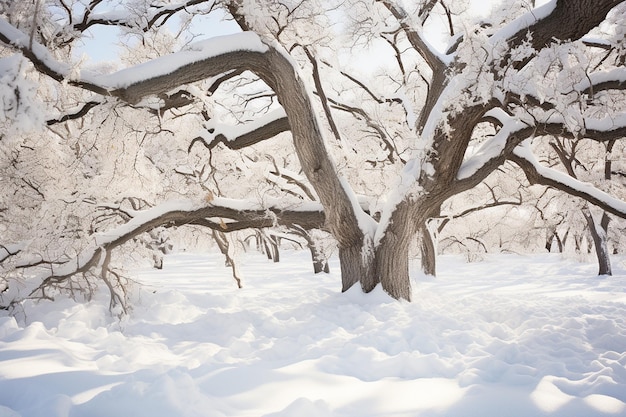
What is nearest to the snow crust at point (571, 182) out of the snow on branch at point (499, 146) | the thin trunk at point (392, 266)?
the snow on branch at point (499, 146)

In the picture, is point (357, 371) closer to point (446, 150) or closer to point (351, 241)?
point (351, 241)

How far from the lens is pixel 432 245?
13039 millimetres

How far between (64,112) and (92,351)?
3.53m

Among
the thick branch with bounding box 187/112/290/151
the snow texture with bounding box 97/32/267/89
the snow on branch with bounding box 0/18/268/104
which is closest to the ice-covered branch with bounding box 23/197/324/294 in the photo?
the thick branch with bounding box 187/112/290/151

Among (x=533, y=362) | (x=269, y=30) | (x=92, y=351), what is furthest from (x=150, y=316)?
(x=533, y=362)

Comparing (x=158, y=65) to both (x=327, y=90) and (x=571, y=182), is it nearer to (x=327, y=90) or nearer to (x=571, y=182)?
(x=327, y=90)

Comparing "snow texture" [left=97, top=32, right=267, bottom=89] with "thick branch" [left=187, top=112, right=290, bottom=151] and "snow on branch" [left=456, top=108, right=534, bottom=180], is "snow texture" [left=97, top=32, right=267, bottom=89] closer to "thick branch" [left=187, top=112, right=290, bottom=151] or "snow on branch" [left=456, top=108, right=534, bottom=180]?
"thick branch" [left=187, top=112, right=290, bottom=151]

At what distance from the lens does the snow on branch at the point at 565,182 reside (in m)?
6.09

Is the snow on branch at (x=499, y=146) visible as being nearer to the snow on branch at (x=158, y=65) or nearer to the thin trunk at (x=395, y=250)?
the thin trunk at (x=395, y=250)

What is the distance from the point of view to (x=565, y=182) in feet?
20.7

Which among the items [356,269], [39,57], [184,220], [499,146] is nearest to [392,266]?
[356,269]

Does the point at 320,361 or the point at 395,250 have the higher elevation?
the point at 395,250

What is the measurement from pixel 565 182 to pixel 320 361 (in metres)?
5.77

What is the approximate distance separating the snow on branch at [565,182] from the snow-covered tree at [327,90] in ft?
0.07
